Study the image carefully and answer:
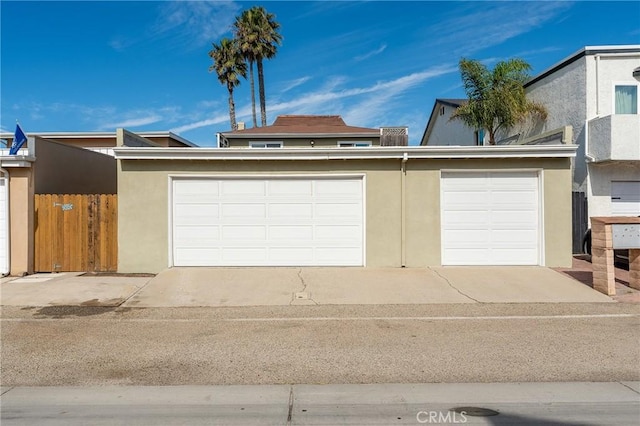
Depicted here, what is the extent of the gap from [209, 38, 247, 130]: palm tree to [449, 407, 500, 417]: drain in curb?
3076cm

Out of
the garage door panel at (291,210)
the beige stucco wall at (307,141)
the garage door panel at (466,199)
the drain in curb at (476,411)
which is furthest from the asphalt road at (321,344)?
the beige stucco wall at (307,141)

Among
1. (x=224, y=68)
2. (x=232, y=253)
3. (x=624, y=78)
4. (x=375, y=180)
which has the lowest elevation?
(x=232, y=253)

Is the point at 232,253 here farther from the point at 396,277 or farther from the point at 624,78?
the point at 624,78

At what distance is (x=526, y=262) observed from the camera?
35.6 feet

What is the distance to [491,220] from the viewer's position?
10883mm

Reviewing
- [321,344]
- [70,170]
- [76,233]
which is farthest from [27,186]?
[321,344]

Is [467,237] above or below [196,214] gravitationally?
below

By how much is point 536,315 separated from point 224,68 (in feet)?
95.2

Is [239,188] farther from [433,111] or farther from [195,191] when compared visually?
[433,111]

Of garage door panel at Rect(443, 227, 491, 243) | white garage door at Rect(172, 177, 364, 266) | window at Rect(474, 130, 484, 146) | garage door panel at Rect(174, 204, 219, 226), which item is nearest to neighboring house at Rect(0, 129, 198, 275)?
garage door panel at Rect(174, 204, 219, 226)

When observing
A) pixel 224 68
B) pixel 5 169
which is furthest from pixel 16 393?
pixel 224 68

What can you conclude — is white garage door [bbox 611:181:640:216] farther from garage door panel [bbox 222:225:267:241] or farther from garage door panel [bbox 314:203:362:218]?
garage door panel [bbox 222:225:267:241]

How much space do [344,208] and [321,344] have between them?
5380mm

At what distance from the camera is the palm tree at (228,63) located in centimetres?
3133
